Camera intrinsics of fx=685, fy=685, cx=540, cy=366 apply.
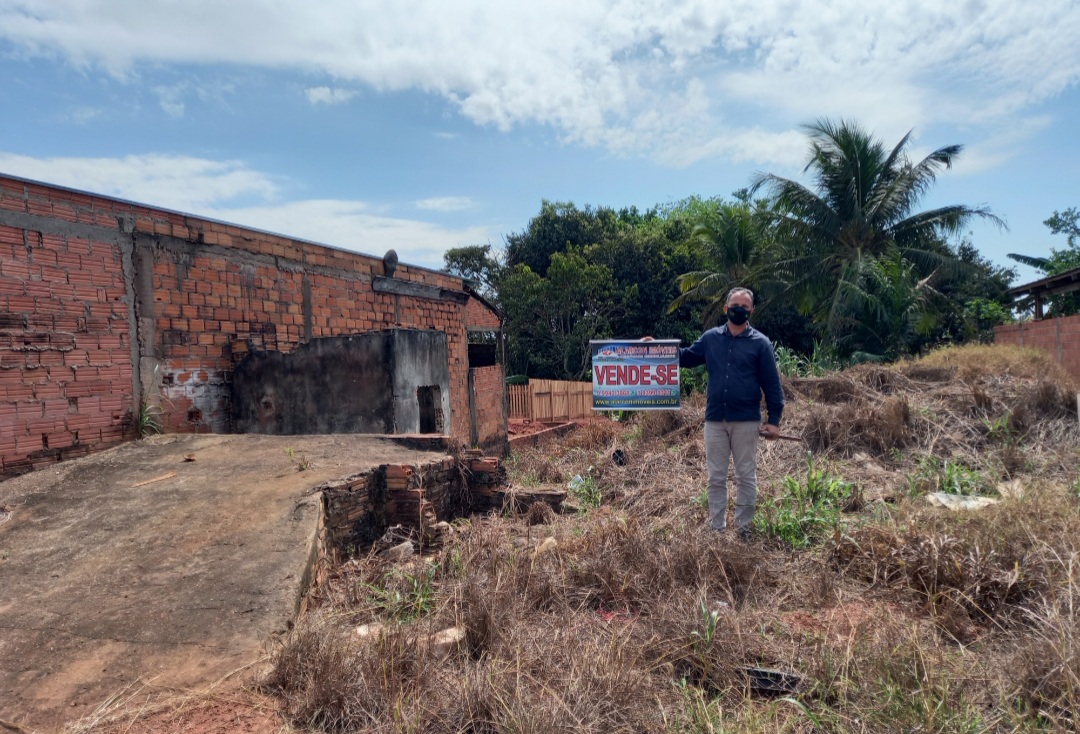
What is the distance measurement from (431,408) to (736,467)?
5492 mm

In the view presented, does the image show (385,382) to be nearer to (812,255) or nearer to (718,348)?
(718,348)

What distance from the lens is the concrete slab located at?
3016mm

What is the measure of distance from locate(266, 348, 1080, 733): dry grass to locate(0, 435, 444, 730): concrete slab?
41cm

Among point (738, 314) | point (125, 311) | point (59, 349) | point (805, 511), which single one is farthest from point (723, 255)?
point (59, 349)

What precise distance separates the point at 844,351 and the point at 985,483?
12267 mm

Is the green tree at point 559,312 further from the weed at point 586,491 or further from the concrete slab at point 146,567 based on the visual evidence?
the concrete slab at point 146,567

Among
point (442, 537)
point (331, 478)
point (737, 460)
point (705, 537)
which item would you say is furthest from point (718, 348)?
point (331, 478)

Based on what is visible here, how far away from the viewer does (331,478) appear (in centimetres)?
529

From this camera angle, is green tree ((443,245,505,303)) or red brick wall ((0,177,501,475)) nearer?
red brick wall ((0,177,501,475))

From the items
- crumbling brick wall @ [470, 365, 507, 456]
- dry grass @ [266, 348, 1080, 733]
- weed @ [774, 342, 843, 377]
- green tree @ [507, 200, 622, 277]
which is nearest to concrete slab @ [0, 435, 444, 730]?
dry grass @ [266, 348, 1080, 733]

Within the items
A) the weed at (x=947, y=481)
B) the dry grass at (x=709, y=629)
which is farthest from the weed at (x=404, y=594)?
the weed at (x=947, y=481)

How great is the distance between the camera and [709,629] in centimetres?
312

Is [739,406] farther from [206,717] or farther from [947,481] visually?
[206,717]

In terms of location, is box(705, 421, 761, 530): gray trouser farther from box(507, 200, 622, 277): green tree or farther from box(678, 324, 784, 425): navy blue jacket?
box(507, 200, 622, 277): green tree
